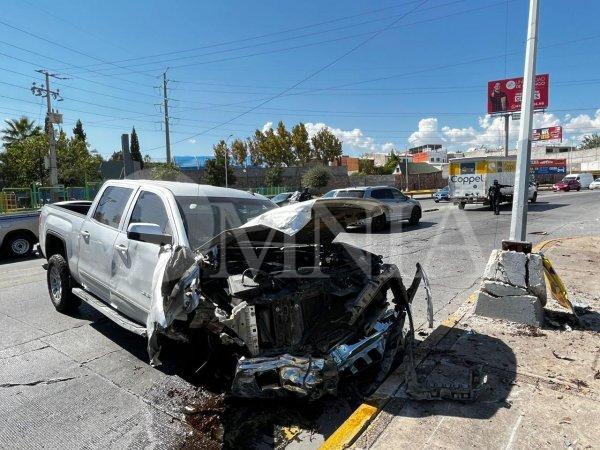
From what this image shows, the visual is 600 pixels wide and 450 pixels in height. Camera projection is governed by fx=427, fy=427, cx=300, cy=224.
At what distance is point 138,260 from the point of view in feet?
13.3

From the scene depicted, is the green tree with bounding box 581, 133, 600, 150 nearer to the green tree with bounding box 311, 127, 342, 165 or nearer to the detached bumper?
the green tree with bounding box 311, 127, 342, 165

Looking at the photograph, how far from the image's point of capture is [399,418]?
3.16 m

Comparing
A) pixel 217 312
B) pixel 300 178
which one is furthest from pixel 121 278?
pixel 300 178

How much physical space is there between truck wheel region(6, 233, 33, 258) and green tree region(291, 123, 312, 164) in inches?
2635

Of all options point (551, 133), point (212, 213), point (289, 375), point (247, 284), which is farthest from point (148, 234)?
point (551, 133)

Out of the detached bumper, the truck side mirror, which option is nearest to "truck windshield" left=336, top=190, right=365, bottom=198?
the truck side mirror

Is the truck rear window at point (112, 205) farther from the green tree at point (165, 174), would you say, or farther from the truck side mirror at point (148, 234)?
the green tree at point (165, 174)

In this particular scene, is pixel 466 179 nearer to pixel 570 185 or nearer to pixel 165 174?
pixel 165 174

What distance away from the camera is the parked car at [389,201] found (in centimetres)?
1575

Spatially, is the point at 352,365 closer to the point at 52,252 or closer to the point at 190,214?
the point at 190,214

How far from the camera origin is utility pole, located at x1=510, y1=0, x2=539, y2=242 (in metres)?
5.18

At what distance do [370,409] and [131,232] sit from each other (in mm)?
2492

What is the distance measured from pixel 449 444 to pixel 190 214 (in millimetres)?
3004

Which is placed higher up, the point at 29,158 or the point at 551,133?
the point at 551,133
